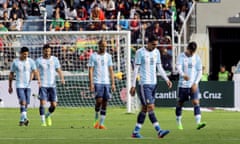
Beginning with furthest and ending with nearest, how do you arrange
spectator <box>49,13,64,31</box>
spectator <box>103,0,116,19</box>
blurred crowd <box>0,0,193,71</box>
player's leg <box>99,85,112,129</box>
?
spectator <box>103,0,116,19</box>
spectator <box>49,13,64,31</box>
blurred crowd <box>0,0,193,71</box>
player's leg <box>99,85,112,129</box>

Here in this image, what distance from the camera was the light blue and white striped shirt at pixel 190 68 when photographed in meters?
24.4

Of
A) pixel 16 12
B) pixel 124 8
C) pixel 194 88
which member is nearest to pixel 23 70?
pixel 194 88

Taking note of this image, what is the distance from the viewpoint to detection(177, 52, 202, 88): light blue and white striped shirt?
80.1 feet

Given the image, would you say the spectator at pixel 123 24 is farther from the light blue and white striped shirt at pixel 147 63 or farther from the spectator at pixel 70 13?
the light blue and white striped shirt at pixel 147 63

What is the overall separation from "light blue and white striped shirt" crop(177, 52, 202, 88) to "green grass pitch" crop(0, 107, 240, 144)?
1.22 m

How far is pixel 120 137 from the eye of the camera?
793 inches

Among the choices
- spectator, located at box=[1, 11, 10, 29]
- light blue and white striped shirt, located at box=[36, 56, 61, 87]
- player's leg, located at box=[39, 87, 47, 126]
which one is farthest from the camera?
spectator, located at box=[1, 11, 10, 29]

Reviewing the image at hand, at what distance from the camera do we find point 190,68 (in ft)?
80.8

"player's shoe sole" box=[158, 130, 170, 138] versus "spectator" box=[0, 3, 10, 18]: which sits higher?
"spectator" box=[0, 3, 10, 18]

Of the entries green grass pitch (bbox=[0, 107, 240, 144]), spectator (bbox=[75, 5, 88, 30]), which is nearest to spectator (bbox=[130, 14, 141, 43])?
spectator (bbox=[75, 5, 88, 30])

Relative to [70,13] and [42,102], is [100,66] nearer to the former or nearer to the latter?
[42,102]

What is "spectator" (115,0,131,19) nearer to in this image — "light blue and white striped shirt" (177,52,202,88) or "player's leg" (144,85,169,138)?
"light blue and white striped shirt" (177,52,202,88)

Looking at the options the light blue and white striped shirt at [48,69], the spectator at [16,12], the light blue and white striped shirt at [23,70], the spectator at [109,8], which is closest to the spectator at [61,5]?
the spectator at [16,12]

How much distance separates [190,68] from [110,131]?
3.45 m
